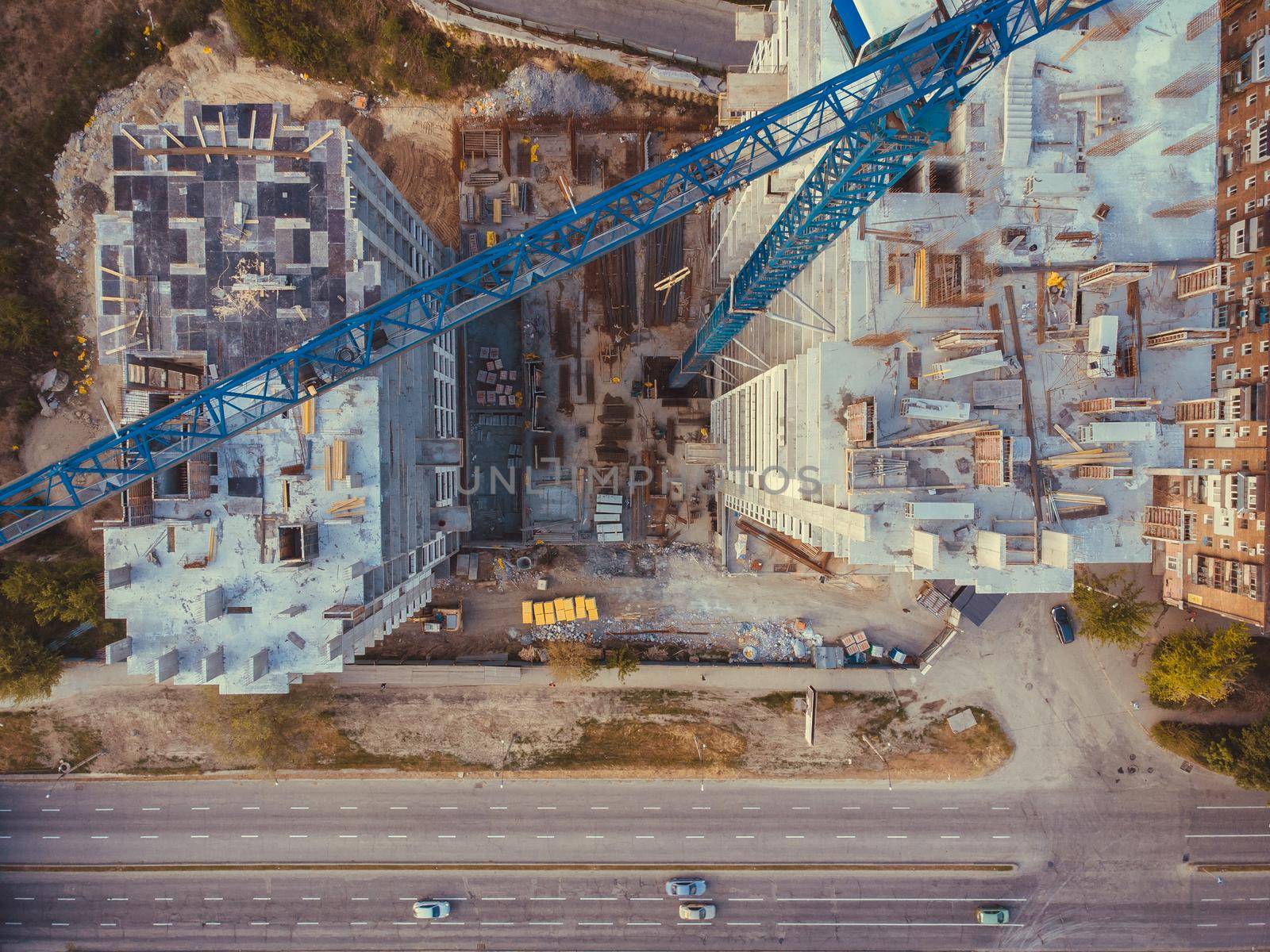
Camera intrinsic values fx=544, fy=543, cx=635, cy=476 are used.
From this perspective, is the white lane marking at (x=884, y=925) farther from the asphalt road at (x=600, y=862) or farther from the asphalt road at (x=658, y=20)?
the asphalt road at (x=658, y=20)

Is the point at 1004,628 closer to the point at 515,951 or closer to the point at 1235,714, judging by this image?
the point at 1235,714

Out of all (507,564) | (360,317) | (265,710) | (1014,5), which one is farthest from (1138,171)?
(265,710)

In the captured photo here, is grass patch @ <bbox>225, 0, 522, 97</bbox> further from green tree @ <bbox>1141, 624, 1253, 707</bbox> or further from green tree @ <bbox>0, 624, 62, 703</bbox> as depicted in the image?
green tree @ <bbox>1141, 624, 1253, 707</bbox>

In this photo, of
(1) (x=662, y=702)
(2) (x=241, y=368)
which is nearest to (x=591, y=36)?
(2) (x=241, y=368)

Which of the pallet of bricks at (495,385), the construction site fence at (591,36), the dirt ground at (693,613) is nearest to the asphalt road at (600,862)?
the dirt ground at (693,613)

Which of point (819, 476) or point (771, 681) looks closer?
point (819, 476)

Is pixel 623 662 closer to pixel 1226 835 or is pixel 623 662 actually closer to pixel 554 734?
pixel 554 734

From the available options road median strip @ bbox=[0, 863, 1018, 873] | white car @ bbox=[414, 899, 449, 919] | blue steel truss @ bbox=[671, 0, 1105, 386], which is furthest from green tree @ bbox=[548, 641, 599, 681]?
blue steel truss @ bbox=[671, 0, 1105, 386]
